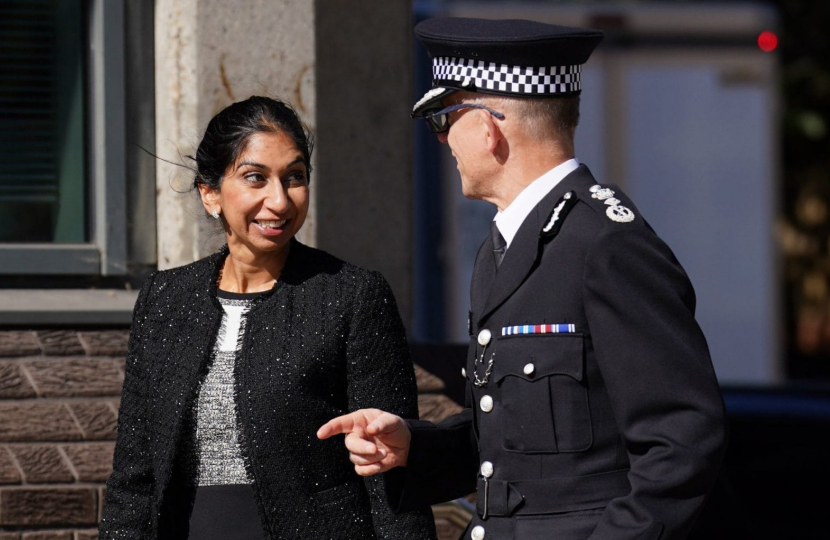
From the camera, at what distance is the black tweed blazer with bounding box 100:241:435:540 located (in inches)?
130

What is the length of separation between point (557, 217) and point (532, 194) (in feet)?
0.29

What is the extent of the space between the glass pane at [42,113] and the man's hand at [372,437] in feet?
9.01

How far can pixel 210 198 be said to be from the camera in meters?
3.58

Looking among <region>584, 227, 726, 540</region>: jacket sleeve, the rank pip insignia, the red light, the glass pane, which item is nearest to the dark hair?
the rank pip insignia

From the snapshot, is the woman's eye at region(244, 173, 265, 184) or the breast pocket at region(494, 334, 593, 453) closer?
the breast pocket at region(494, 334, 593, 453)

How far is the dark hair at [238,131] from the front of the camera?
349 centimetres

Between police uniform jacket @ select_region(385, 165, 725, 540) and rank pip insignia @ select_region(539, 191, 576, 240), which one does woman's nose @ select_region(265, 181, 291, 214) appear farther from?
rank pip insignia @ select_region(539, 191, 576, 240)

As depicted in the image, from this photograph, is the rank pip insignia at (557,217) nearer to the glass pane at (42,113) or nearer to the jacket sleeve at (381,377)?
the jacket sleeve at (381,377)

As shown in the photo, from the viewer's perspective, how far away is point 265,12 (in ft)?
16.6

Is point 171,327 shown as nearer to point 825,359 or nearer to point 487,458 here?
point 487,458

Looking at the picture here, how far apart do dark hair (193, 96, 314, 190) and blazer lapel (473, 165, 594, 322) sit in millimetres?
982

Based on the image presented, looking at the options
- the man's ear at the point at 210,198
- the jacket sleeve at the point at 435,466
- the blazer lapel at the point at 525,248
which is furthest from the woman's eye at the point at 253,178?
the blazer lapel at the point at 525,248

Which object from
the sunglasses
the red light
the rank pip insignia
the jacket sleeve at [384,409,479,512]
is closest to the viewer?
the rank pip insignia

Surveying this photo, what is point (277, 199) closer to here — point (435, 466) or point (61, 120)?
point (435, 466)
